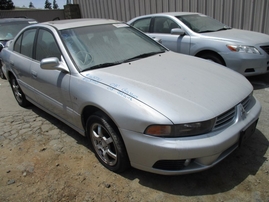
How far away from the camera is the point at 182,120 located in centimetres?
223

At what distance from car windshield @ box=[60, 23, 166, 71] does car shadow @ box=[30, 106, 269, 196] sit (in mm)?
1354

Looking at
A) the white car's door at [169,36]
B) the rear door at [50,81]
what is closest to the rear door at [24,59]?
the rear door at [50,81]

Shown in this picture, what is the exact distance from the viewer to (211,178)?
2627mm

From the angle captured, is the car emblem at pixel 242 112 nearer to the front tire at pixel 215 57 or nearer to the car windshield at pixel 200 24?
the front tire at pixel 215 57

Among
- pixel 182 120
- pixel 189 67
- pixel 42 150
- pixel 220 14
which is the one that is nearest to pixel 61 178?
pixel 42 150

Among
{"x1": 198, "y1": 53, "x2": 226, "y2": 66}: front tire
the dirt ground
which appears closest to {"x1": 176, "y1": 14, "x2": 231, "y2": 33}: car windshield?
{"x1": 198, "y1": 53, "x2": 226, "y2": 66}: front tire

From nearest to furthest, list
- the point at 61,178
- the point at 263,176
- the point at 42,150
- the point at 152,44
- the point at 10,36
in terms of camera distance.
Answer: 1. the point at 263,176
2. the point at 61,178
3. the point at 42,150
4. the point at 152,44
5. the point at 10,36

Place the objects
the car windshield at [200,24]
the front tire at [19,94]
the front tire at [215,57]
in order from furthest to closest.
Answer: the car windshield at [200,24] → the front tire at [215,57] → the front tire at [19,94]

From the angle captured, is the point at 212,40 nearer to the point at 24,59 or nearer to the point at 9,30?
the point at 24,59

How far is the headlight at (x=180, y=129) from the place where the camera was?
7.36 ft

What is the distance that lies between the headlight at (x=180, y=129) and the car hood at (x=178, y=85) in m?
0.05

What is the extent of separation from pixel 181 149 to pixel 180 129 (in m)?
0.17

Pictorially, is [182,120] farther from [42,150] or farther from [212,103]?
[42,150]

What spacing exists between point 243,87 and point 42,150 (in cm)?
260
